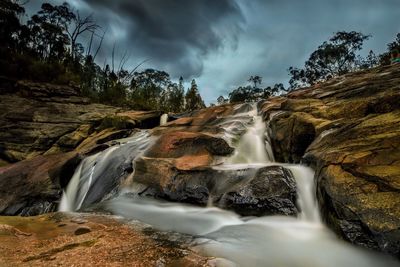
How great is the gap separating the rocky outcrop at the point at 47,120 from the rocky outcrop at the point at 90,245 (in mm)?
12709

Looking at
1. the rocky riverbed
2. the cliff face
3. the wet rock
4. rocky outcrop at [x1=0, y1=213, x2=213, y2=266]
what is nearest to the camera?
rocky outcrop at [x1=0, y1=213, x2=213, y2=266]

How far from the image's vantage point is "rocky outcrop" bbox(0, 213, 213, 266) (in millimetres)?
4688

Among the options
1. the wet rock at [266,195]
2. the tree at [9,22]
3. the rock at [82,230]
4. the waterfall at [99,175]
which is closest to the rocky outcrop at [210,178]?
the wet rock at [266,195]

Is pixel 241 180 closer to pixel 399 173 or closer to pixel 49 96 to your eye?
pixel 399 173

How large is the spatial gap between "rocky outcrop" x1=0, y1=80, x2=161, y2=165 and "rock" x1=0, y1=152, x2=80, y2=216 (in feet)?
19.9

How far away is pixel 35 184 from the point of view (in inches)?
480

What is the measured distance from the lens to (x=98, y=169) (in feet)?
41.4

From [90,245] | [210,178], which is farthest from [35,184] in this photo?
[90,245]

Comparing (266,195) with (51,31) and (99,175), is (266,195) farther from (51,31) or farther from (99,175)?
(51,31)

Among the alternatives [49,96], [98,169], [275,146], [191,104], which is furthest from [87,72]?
[275,146]

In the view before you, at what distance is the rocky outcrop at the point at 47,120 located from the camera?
68.1ft

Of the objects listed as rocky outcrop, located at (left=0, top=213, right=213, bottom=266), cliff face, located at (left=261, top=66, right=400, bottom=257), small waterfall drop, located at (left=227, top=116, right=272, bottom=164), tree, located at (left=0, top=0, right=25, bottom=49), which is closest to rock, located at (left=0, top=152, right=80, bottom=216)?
rocky outcrop, located at (left=0, top=213, right=213, bottom=266)

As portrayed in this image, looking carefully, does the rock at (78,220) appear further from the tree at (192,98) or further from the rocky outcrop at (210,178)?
the tree at (192,98)

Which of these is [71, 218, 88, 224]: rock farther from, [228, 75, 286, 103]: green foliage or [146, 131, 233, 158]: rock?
[228, 75, 286, 103]: green foliage
